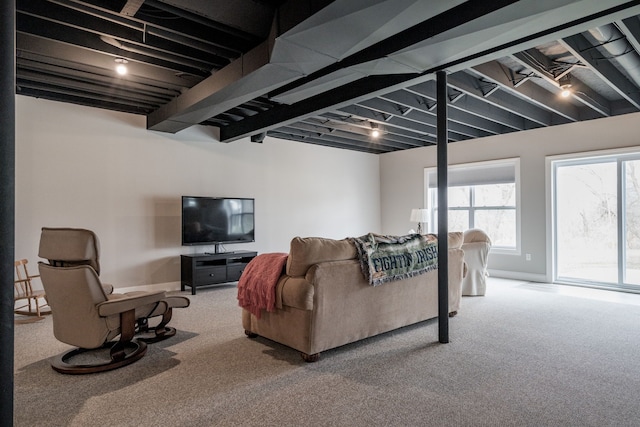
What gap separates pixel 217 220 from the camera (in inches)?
250

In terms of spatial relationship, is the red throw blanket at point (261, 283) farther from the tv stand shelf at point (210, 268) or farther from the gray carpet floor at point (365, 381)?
the tv stand shelf at point (210, 268)

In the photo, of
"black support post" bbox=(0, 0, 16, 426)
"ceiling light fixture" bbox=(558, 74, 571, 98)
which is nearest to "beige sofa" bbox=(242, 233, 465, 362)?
"black support post" bbox=(0, 0, 16, 426)

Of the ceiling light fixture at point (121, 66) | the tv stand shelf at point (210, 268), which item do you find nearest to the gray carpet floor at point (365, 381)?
the tv stand shelf at point (210, 268)

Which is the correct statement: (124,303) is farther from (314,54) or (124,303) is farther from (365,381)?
(314,54)

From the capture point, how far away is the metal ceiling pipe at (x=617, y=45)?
3553 mm

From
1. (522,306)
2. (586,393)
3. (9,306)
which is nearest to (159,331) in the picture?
(9,306)

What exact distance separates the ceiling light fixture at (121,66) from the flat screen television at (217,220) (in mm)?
2313

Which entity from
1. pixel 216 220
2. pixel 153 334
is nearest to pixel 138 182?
pixel 216 220

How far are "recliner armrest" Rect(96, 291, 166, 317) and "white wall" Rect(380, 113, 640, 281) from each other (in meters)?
6.29

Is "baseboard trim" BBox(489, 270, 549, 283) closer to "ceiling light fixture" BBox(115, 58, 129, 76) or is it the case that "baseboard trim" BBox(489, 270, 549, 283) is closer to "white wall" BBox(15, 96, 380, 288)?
"white wall" BBox(15, 96, 380, 288)

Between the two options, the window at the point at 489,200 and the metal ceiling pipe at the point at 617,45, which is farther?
the window at the point at 489,200

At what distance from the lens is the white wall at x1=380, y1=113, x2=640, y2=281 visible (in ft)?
20.0

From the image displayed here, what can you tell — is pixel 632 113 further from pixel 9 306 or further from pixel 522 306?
pixel 9 306

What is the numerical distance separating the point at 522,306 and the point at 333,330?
9.90 ft
